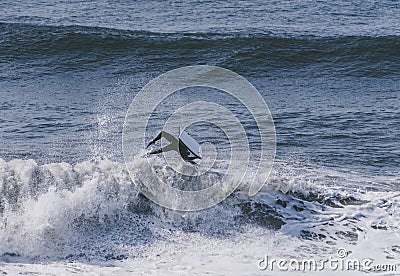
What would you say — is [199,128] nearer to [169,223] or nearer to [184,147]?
[184,147]

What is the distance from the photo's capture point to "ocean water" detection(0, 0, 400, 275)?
31.1ft

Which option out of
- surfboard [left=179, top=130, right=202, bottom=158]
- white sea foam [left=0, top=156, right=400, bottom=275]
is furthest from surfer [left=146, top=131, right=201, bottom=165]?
white sea foam [left=0, top=156, right=400, bottom=275]

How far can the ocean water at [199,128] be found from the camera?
948 cm

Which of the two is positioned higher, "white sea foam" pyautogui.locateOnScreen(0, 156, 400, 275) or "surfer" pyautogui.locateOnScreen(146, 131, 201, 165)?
"surfer" pyautogui.locateOnScreen(146, 131, 201, 165)

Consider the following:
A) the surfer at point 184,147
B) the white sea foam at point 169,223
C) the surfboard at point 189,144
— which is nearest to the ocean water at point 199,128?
the white sea foam at point 169,223

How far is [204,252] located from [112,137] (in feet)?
15.1

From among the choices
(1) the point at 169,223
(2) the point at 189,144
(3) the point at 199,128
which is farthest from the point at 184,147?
(3) the point at 199,128

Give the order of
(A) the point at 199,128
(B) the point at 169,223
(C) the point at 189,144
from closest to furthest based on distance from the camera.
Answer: (B) the point at 169,223 → (C) the point at 189,144 → (A) the point at 199,128

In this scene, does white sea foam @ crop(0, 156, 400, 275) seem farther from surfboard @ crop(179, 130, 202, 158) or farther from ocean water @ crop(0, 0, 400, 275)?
surfboard @ crop(179, 130, 202, 158)

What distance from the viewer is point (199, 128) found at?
14.2 metres

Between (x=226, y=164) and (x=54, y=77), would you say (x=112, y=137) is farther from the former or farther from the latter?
(x=54, y=77)

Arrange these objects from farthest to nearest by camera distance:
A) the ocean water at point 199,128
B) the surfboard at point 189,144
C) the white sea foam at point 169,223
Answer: the surfboard at point 189,144 → the ocean water at point 199,128 → the white sea foam at point 169,223

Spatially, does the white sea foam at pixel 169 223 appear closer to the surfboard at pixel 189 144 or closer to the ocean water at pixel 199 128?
the ocean water at pixel 199 128

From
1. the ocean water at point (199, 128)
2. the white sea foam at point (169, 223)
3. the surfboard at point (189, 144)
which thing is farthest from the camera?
the surfboard at point (189, 144)
